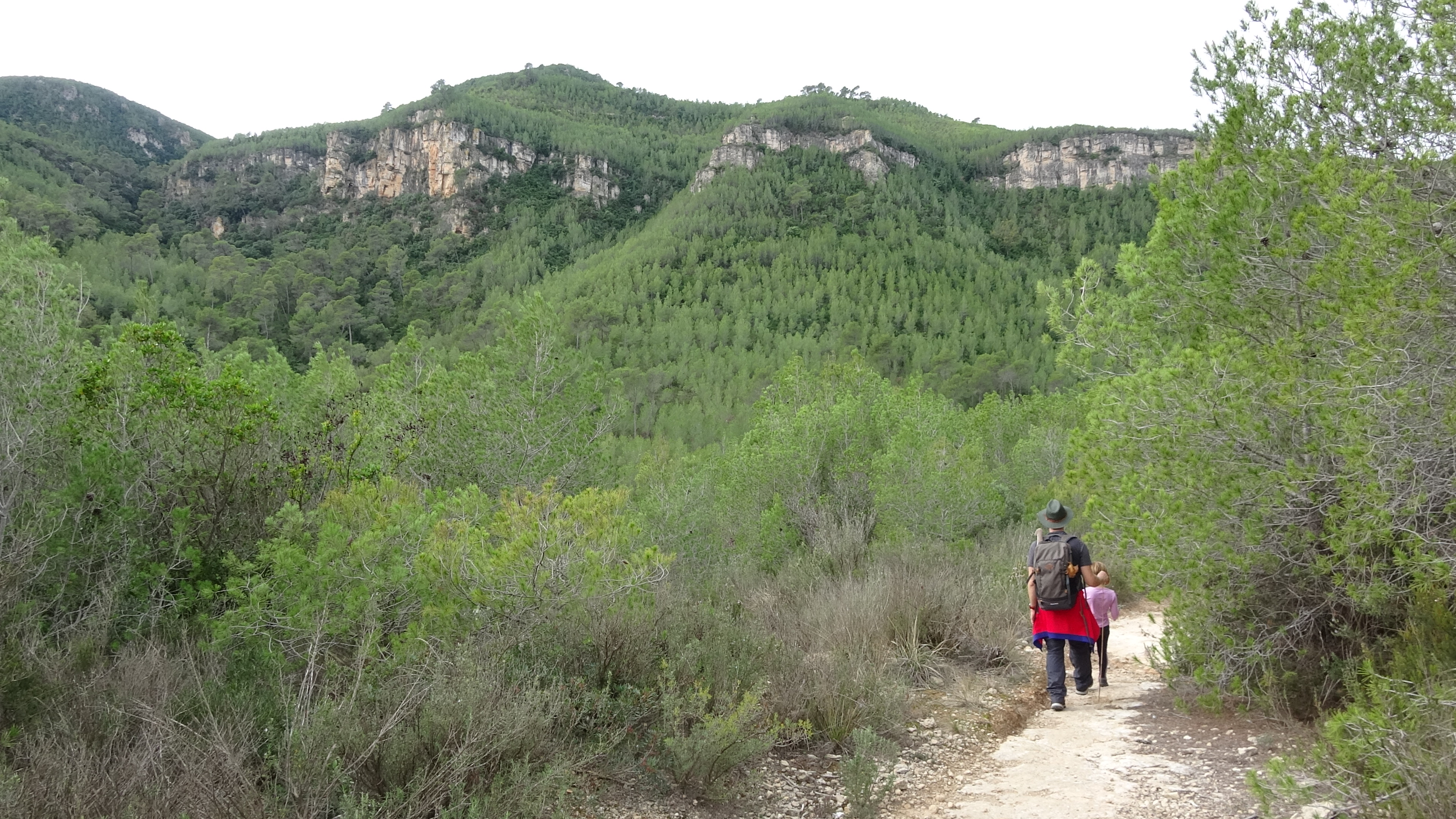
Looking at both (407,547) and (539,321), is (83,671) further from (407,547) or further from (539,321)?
(539,321)

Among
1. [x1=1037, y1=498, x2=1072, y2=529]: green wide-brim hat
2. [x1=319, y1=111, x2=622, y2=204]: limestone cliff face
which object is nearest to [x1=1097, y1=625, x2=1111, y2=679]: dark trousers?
[x1=1037, y1=498, x2=1072, y2=529]: green wide-brim hat

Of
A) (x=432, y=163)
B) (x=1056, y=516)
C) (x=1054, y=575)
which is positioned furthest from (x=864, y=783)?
(x=432, y=163)

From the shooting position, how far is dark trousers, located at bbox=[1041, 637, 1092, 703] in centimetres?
587

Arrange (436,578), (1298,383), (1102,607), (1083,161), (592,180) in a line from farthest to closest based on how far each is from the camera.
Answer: (592,180) < (1083,161) < (1102,607) < (436,578) < (1298,383)

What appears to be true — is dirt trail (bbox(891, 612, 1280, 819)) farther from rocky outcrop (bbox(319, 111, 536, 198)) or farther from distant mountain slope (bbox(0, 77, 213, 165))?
distant mountain slope (bbox(0, 77, 213, 165))

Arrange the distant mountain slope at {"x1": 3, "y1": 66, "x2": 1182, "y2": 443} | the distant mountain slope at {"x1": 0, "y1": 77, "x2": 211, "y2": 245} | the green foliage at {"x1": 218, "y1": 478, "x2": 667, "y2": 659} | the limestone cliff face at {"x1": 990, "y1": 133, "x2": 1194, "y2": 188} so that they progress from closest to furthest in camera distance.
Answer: the green foliage at {"x1": 218, "y1": 478, "x2": 667, "y2": 659} → the distant mountain slope at {"x1": 3, "y1": 66, "x2": 1182, "y2": 443} → the distant mountain slope at {"x1": 0, "y1": 77, "x2": 211, "y2": 245} → the limestone cliff face at {"x1": 990, "y1": 133, "x2": 1194, "y2": 188}

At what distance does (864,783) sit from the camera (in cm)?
395

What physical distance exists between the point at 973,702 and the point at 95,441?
6.95 meters

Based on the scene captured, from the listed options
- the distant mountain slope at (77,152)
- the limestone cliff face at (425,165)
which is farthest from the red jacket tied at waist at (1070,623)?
the limestone cliff face at (425,165)

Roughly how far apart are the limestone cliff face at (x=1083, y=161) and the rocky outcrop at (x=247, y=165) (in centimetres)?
10573

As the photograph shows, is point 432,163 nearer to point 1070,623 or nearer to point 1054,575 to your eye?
point 1054,575

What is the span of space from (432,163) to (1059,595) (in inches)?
4870

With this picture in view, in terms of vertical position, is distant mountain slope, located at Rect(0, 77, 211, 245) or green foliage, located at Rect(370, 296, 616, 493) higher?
distant mountain slope, located at Rect(0, 77, 211, 245)

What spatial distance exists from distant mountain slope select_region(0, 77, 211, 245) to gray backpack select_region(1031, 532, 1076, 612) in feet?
155
